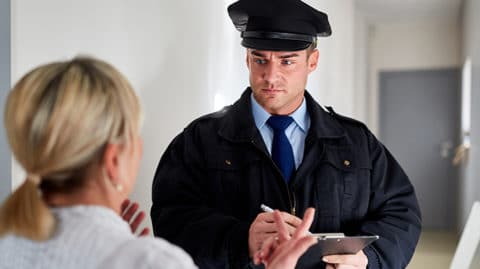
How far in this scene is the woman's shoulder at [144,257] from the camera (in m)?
0.82

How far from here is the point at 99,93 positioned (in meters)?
0.86

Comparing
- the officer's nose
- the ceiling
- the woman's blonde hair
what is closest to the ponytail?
the woman's blonde hair

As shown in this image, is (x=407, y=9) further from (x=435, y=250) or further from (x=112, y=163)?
(x=112, y=163)

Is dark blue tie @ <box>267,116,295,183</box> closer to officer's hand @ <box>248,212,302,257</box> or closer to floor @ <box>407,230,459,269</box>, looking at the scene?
officer's hand @ <box>248,212,302,257</box>

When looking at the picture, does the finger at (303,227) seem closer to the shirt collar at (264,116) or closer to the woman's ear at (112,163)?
the woman's ear at (112,163)

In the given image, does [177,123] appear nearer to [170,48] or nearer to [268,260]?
[170,48]

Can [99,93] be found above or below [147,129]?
above

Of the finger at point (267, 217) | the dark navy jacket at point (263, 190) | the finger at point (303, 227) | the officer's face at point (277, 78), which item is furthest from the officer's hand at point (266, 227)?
the officer's face at point (277, 78)

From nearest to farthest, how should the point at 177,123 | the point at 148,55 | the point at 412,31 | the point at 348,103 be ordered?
the point at 148,55 < the point at 177,123 < the point at 348,103 < the point at 412,31

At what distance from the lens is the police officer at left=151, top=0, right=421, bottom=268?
1693 mm

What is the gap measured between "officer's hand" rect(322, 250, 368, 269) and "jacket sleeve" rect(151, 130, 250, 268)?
229mm

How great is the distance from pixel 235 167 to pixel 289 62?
1.21 feet

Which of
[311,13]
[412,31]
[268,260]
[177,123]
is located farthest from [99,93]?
[412,31]

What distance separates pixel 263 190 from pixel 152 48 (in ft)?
2.37
